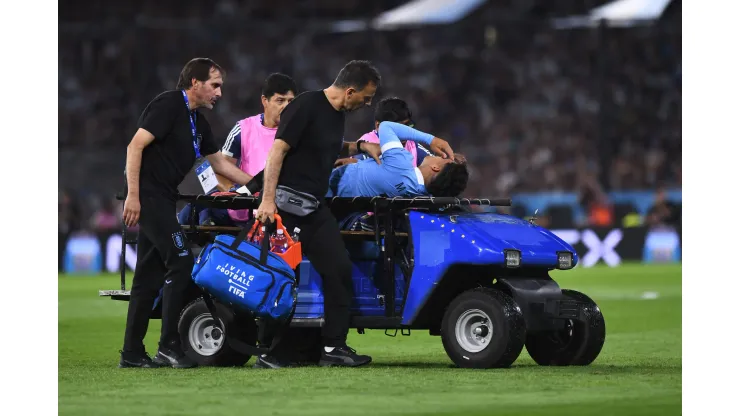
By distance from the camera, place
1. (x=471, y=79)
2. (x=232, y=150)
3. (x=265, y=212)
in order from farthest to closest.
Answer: (x=471, y=79)
(x=232, y=150)
(x=265, y=212)

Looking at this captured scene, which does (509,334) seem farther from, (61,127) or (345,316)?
(61,127)

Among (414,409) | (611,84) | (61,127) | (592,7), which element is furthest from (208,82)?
A: (592,7)

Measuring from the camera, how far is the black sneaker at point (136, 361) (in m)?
9.25

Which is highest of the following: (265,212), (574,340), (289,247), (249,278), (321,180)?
(321,180)

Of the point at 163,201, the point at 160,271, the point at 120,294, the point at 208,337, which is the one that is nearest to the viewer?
the point at 163,201

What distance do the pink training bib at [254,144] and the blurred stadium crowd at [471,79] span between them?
1559cm

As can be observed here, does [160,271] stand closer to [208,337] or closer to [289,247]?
[208,337]

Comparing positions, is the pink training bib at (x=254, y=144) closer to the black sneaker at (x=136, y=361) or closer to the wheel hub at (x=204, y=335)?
the wheel hub at (x=204, y=335)

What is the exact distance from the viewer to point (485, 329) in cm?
906

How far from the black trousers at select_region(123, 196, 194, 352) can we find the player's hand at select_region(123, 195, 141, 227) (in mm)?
125

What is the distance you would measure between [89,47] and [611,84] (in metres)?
11.2

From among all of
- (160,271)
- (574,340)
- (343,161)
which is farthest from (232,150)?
(574,340)

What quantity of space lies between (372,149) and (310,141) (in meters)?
0.72

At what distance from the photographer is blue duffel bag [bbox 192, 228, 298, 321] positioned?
8844 mm
